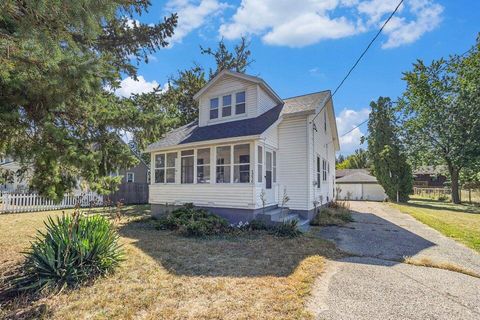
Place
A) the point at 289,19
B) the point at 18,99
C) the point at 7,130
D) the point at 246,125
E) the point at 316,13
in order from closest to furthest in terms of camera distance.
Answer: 1. the point at 18,99
2. the point at 7,130
3. the point at 316,13
4. the point at 289,19
5. the point at 246,125

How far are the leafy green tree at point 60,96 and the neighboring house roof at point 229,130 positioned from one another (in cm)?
420

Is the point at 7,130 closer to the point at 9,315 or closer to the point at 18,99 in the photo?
the point at 18,99

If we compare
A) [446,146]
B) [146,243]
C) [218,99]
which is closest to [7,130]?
[146,243]

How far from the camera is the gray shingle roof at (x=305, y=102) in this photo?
1188cm

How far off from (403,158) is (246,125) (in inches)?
798

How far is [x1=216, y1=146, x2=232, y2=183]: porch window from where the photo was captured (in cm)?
1085

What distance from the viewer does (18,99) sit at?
4.71 meters

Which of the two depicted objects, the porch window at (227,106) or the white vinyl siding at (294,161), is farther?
the porch window at (227,106)

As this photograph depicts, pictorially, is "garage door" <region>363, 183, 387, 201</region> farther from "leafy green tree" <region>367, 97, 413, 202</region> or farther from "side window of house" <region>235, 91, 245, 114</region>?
"side window of house" <region>235, 91, 245, 114</region>

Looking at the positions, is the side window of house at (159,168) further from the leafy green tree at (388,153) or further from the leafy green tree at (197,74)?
the leafy green tree at (388,153)

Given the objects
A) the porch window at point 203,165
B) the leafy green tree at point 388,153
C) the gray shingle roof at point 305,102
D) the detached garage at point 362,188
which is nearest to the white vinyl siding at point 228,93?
the gray shingle roof at point 305,102

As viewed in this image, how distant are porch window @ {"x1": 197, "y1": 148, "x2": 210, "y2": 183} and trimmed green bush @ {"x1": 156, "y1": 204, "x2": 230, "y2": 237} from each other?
129 cm

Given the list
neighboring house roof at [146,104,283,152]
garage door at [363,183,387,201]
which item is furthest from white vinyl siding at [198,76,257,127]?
garage door at [363,183,387,201]

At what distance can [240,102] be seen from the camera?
501 inches
